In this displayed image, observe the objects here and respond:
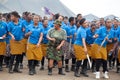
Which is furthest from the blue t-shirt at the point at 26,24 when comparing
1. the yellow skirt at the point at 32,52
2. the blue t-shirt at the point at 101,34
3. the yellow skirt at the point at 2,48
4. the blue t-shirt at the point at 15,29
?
the blue t-shirt at the point at 101,34

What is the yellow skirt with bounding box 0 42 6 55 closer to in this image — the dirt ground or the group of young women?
the group of young women

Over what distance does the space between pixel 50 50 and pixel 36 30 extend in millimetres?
780

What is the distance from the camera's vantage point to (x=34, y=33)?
35.6 feet

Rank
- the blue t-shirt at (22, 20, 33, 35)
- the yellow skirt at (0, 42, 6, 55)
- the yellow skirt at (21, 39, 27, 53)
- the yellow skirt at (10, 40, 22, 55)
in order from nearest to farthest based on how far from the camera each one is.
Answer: the yellow skirt at (10, 40, 22, 55) → the yellow skirt at (0, 42, 6, 55) → the blue t-shirt at (22, 20, 33, 35) → the yellow skirt at (21, 39, 27, 53)

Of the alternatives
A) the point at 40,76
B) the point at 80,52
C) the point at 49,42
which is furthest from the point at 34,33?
the point at 80,52

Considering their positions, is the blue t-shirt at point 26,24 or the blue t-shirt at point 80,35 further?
the blue t-shirt at point 26,24

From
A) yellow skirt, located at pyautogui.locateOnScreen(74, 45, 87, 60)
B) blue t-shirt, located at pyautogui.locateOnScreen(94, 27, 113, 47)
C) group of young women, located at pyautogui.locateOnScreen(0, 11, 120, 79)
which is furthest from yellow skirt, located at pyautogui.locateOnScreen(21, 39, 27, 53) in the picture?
blue t-shirt, located at pyautogui.locateOnScreen(94, 27, 113, 47)

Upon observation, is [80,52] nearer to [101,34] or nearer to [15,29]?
[101,34]

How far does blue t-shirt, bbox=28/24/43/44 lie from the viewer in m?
10.8

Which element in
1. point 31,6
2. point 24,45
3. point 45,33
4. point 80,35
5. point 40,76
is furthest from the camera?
point 31,6

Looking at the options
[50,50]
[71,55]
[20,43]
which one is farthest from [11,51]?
[71,55]

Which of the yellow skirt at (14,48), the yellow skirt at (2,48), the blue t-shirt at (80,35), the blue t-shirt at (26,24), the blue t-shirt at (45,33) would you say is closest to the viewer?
the blue t-shirt at (80,35)

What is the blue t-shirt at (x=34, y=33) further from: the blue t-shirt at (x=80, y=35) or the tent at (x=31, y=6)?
the tent at (x=31, y=6)

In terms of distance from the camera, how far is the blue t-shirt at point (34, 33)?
35.6 feet
